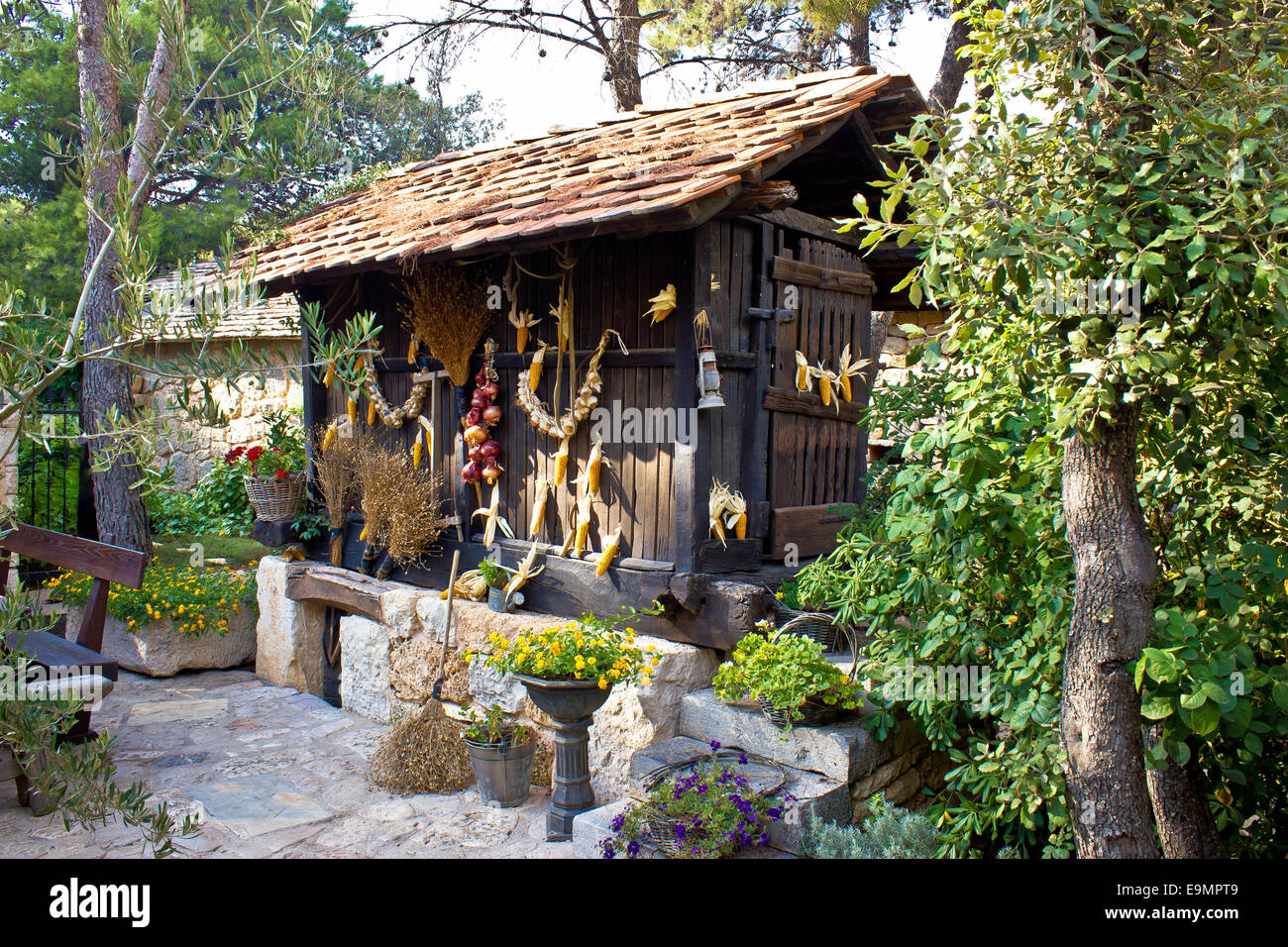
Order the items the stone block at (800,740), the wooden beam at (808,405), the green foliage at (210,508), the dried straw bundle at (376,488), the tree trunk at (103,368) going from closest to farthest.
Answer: the stone block at (800,740) < the wooden beam at (808,405) < the dried straw bundle at (376,488) < the tree trunk at (103,368) < the green foliage at (210,508)

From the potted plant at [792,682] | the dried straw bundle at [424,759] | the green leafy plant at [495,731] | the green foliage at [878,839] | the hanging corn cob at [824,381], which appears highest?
the hanging corn cob at [824,381]

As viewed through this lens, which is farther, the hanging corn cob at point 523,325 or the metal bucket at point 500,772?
the hanging corn cob at point 523,325

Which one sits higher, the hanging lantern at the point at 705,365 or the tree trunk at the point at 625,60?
the tree trunk at the point at 625,60

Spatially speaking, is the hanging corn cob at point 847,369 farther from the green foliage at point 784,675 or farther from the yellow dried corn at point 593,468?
the green foliage at point 784,675

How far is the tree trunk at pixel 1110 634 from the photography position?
272 centimetres

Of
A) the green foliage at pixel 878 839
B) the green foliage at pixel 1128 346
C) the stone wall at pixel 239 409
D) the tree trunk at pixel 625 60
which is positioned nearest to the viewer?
the green foliage at pixel 1128 346

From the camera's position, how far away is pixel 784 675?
4004mm

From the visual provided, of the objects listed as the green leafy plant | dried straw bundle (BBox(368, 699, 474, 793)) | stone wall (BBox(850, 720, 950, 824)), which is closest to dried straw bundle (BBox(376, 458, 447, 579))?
dried straw bundle (BBox(368, 699, 474, 793))

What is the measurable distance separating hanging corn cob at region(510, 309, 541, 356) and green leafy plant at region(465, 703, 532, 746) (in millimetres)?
2151

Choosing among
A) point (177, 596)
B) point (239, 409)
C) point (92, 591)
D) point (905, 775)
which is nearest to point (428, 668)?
point (92, 591)

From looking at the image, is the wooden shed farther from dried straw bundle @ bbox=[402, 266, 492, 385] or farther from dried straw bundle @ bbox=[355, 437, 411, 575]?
dried straw bundle @ bbox=[355, 437, 411, 575]

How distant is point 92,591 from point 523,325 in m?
2.89

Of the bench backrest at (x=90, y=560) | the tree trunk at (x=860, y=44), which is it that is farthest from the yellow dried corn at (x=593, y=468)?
the tree trunk at (x=860, y=44)

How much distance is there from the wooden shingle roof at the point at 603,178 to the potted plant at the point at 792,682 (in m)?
1.96
